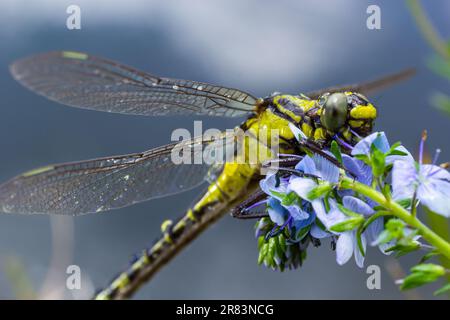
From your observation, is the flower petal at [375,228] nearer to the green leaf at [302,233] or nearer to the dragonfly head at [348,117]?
the green leaf at [302,233]

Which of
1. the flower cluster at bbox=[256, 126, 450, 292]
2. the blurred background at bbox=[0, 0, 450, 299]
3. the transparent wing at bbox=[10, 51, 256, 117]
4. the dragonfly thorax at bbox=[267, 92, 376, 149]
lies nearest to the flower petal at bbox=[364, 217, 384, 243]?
the flower cluster at bbox=[256, 126, 450, 292]

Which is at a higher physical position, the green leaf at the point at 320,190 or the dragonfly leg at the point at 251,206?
the green leaf at the point at 320,190

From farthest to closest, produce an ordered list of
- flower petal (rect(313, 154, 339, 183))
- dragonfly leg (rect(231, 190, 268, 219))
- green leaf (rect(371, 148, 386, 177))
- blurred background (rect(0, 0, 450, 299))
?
blurred background (rect(0, 0, 450, 299)) → dragonfly leg (rect(231, 190, 268, 219)) → flower petal (rect(313, 154, 339, 183)) → green leaf (rect(371, 148, 386, 177))

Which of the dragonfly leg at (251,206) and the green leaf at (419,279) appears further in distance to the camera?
the dragonfly leg at (251,206)

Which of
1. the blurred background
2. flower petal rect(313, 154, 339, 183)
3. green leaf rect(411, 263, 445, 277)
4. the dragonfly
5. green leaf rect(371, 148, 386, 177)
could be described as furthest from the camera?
the blurred background

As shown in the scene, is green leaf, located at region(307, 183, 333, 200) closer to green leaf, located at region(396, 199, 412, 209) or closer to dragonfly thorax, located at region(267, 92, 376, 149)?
green leaf, located at region(396, 199, 412, 209)

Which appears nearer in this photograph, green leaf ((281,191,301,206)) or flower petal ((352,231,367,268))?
flower petal ((352,231,367,268))

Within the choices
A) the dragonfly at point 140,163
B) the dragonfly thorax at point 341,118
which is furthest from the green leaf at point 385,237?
the dragonfly at point 140,163

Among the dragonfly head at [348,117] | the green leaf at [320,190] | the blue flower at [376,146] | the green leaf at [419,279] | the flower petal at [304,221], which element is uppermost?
the dragonfly head at [348,117]

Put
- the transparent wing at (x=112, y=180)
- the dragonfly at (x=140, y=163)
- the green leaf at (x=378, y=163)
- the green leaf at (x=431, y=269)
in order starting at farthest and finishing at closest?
the transparent wing at (x=112, y=180) → the dragonfly at (x=140, y=163) → the green leaf at (x=378, y=163) → the green leaf at (x=431, y=269)

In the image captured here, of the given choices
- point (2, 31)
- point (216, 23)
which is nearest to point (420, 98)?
point (216, 23)
